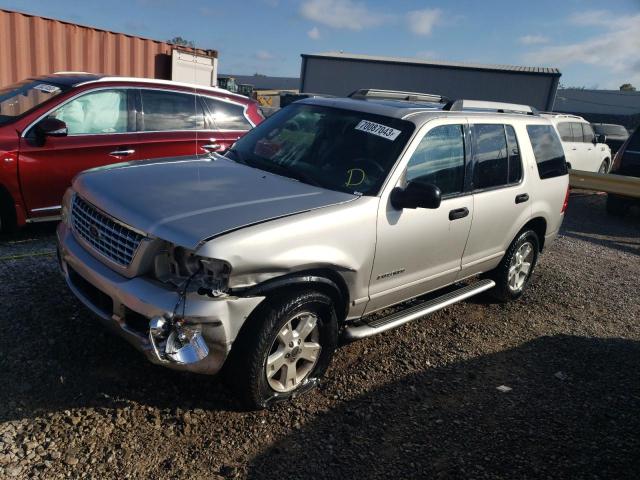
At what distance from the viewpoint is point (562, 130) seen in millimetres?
12344

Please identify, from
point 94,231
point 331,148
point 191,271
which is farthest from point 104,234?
point 331,148

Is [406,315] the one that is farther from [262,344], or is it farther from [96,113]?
Result: [96,113]

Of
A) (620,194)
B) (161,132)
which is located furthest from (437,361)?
(620,194)

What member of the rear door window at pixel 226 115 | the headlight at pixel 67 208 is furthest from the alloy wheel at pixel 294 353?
the rear door window at pixel 226 115

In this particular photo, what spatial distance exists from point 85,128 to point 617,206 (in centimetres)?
1014

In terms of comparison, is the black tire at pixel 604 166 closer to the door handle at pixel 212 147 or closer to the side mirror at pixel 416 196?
the door handle at pixel 212 147

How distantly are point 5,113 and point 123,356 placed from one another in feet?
11.7

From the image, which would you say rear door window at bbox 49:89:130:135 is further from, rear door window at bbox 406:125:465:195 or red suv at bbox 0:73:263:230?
rear door window at bbox 406:125:465:195

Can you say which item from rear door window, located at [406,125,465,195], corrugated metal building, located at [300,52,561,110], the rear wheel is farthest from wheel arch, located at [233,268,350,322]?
corrugated metal building, located at [300,52,561,110]

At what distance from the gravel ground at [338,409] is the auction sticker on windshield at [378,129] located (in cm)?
165

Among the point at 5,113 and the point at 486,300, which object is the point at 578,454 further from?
the point at 5,113

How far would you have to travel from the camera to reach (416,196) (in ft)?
11.8

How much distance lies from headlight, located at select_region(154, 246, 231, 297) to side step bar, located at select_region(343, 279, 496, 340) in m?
1.14

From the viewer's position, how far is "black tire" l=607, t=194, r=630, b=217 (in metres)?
11.1
